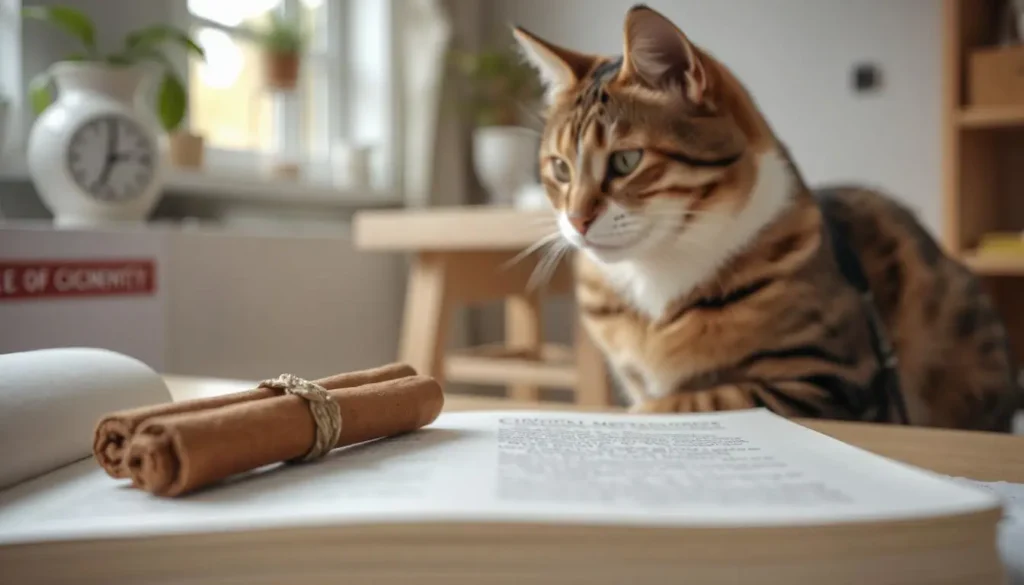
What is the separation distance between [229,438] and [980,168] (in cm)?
204

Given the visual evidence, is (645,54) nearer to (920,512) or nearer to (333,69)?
(920,512)

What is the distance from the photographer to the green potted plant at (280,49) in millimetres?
2021

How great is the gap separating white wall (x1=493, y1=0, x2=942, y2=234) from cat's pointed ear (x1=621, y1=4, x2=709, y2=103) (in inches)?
50.7

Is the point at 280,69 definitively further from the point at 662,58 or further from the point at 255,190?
the point at 662,58

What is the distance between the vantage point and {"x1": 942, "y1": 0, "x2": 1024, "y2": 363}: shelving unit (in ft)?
5.92

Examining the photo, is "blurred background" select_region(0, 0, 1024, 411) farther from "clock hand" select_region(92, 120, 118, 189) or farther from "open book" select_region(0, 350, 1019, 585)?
"open book" select_region(0, 350, 1019, 585)

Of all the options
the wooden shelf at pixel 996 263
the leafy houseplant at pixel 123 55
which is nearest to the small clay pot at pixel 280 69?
the leafy houseplant at pixel 123 55

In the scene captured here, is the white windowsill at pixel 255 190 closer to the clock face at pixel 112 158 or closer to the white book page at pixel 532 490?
the clock face at pixel 112 158

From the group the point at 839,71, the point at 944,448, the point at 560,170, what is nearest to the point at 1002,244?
the point at 839,71

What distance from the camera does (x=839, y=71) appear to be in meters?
2.15

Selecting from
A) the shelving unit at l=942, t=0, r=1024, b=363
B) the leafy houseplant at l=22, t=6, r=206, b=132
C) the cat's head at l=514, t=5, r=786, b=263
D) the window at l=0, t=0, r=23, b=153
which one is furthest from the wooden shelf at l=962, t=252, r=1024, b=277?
the window at l=0, t=0, r=23, b=153

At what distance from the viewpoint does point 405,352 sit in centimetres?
168

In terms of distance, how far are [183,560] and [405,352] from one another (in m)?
1.43

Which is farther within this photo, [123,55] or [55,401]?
[123,55]
